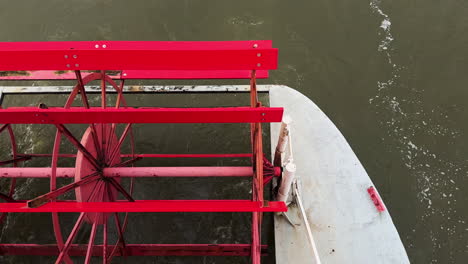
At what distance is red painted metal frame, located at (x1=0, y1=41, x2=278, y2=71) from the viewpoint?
322cm

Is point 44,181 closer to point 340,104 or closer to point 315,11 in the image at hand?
point 340,104

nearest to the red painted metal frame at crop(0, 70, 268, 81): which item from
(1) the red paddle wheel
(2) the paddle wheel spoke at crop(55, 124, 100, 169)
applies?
(1) the red paddle wheel

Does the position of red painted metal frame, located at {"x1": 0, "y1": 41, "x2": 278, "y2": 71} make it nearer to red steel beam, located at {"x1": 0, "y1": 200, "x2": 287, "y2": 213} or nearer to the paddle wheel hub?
the paddle wheel hub

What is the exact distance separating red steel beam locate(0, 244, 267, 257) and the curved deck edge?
2.45ft

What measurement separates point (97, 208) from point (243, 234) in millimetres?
2125

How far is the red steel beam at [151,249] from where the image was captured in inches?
162

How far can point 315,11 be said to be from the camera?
6.91 meters

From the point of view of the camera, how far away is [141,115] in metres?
3.06

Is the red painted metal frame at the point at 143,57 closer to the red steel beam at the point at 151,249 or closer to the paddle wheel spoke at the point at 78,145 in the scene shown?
the paddle wheel spoke at the point at 78,145

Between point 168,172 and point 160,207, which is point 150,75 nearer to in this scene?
point 168,172

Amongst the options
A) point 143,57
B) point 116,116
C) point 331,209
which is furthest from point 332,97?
point 116,116

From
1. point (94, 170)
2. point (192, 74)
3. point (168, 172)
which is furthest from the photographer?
point (192, 74)

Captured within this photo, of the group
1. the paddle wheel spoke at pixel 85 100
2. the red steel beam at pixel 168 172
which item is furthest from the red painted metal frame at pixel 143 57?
the red steel beam at pixel 168 172

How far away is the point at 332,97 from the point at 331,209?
263 cm
